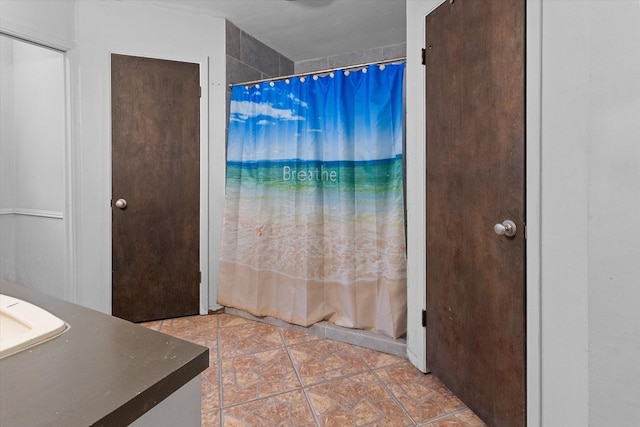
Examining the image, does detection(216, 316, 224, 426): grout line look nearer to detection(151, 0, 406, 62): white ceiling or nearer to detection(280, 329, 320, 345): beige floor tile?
detection(280, 329, 320, 345): beige floor tile

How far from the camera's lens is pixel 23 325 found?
69cm

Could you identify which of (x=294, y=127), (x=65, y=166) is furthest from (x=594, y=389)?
(x=65, y=166)

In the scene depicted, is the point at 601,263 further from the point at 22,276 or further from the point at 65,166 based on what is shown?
the point at 22,276

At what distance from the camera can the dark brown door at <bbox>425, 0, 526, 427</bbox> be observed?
1284mm

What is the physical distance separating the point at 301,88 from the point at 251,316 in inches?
69.7

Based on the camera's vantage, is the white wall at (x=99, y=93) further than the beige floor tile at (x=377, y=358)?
Yes

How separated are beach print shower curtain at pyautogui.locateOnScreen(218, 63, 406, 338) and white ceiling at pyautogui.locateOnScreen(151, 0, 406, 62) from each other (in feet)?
1.84

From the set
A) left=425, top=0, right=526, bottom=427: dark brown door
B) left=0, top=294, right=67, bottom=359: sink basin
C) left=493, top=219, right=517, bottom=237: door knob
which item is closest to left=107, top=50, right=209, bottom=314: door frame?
left=425, top=0, right=526, bottom=427: dark brown door

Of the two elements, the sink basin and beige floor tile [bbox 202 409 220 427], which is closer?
the sink basin

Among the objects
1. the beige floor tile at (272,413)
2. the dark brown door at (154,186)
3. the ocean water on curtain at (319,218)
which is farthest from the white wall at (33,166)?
the beige floor tile at (272,413)

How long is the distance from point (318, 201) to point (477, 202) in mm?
1143

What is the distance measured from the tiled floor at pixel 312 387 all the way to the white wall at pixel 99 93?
34.8 inches

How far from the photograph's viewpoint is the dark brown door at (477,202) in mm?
1284

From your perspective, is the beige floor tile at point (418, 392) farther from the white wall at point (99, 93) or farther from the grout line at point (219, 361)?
the white wall at point (99, 93)
